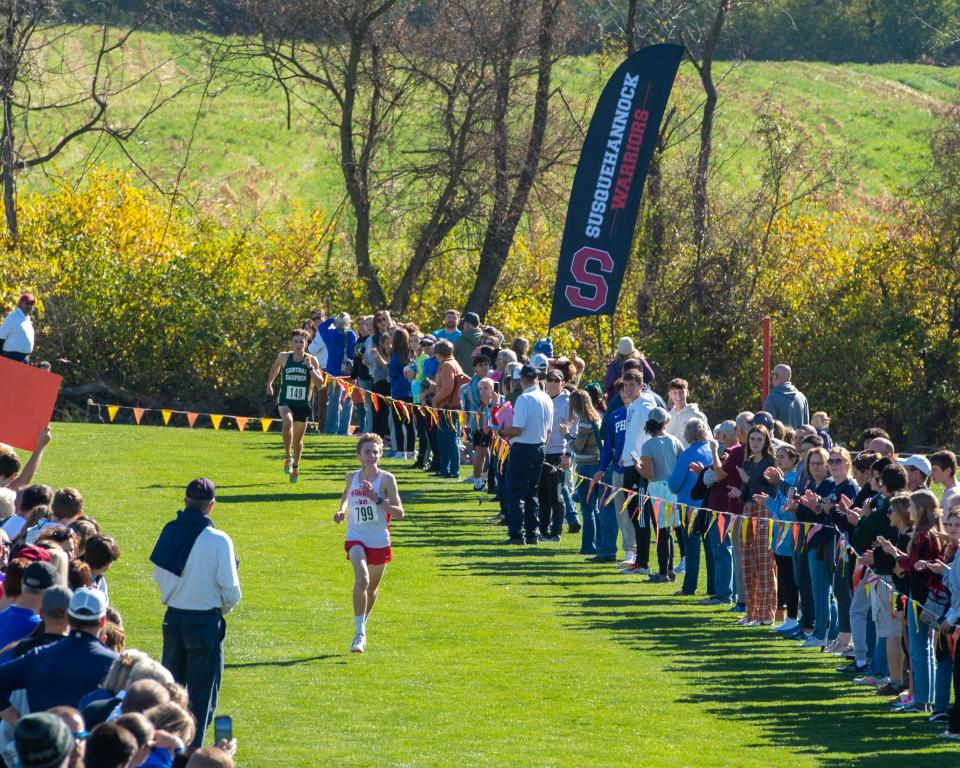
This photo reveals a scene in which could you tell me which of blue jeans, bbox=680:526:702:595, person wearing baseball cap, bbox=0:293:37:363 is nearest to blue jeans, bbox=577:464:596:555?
blue jeans, bbox=680:526:702:595

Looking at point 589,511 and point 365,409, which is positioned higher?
point 365,409

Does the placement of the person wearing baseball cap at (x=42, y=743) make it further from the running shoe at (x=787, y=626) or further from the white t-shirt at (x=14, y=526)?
the running shoe at (x=787, y=626)

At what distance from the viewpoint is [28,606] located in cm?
898

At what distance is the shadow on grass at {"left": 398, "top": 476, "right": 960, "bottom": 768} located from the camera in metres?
11.8

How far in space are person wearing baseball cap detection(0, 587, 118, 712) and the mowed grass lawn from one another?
304cm

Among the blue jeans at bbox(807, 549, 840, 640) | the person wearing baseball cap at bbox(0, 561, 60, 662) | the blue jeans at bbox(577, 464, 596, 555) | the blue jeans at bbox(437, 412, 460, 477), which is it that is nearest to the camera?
the person wearing baseball cap at bbox(0, 561, 60, 662)

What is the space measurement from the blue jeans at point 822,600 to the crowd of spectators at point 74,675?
6.48m

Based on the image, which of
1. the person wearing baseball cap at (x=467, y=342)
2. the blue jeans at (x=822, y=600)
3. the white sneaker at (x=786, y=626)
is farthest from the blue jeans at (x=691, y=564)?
the person wearing baseball cap at (x=467, y=342)

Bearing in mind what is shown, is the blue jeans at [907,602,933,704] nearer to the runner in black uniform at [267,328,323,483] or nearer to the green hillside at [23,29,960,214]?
the runner in black uniform at [267,328,323,483]

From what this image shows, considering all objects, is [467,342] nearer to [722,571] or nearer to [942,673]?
[722,571]

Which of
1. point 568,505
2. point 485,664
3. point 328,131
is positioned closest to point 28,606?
point 485,664

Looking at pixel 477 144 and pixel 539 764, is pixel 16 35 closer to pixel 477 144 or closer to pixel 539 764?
pixel 477 144

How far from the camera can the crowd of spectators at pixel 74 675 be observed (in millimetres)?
6406

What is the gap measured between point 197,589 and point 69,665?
2.72 metres
